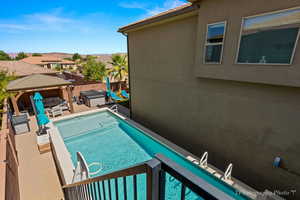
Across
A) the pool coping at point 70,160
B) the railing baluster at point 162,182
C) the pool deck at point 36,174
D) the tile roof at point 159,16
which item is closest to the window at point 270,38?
the tile roof at point 159,16

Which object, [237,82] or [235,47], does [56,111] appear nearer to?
[237,82]

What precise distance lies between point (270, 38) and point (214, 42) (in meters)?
1.39

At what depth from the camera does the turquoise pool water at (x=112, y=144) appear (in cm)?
560

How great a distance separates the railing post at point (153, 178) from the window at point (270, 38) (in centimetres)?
419

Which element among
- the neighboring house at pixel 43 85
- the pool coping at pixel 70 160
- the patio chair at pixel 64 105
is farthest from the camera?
the patio chair at pixel 64 105

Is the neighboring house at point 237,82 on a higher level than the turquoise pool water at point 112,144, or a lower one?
higher

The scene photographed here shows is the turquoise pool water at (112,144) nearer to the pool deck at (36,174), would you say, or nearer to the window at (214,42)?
the pool deck at (36,174)

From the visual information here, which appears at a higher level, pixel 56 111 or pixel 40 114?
pixel 40 114

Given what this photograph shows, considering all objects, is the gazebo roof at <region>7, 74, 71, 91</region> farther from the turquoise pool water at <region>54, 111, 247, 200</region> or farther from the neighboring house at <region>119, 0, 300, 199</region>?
the neighboring house at <region>119, 0, 300, 199</region>

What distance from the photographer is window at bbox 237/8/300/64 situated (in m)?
3.16

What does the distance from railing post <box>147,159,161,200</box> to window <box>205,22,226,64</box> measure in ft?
14.4

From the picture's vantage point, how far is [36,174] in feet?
16.4

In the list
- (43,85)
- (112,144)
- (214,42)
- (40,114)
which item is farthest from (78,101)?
(214,42)

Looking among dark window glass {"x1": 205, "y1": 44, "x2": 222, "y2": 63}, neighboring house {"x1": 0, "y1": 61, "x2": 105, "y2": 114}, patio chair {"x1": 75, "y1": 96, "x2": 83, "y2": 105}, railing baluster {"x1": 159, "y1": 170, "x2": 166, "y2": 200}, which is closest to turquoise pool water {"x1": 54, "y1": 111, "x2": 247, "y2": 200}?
neighboring house {"x1": 0, "y1": 61, "x2": 105, "y2": 114}
